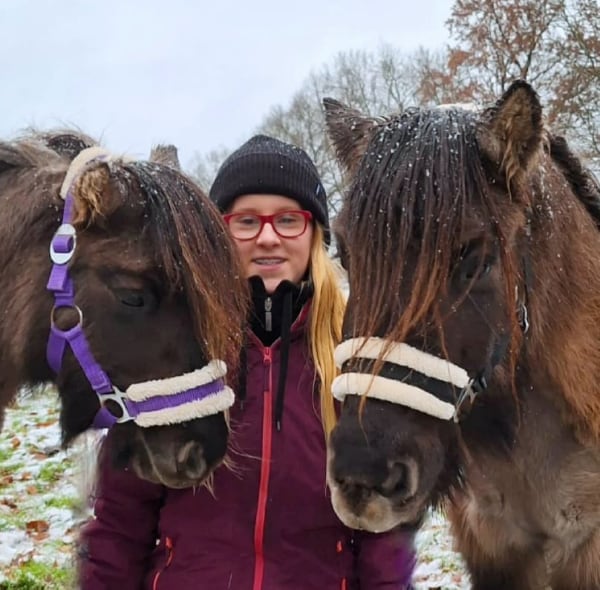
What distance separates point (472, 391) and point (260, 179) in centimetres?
126

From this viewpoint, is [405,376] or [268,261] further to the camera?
[268,261]

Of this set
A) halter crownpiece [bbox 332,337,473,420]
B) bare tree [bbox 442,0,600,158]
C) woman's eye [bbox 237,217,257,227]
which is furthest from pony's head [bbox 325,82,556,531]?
bare tree [bbox 442,0,600,158]

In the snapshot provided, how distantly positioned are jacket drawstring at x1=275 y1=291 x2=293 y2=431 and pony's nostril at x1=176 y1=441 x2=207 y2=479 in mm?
338

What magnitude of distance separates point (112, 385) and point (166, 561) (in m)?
0.73

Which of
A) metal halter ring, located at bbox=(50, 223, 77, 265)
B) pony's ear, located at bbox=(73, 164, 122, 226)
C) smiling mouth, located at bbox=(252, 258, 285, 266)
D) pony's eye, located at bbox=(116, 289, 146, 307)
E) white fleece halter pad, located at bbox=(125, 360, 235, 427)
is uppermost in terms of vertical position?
pony's ear, located at bbox=(73, 164, 122, 226)

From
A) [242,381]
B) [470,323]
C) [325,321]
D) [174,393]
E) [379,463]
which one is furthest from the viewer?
[325,321]

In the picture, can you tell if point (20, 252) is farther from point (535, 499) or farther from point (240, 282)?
point (535, 499)

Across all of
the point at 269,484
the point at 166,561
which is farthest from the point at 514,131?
the point at 166,561

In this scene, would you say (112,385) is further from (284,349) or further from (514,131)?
(514,131)

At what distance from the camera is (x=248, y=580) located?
2.66 m

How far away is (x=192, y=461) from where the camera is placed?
2.54m

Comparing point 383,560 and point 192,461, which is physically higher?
point 192,461

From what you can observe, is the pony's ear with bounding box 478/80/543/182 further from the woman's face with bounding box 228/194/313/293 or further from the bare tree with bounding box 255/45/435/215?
the bare tree with bounding box 255/45/435/215

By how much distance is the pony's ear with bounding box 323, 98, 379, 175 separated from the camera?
284cm
